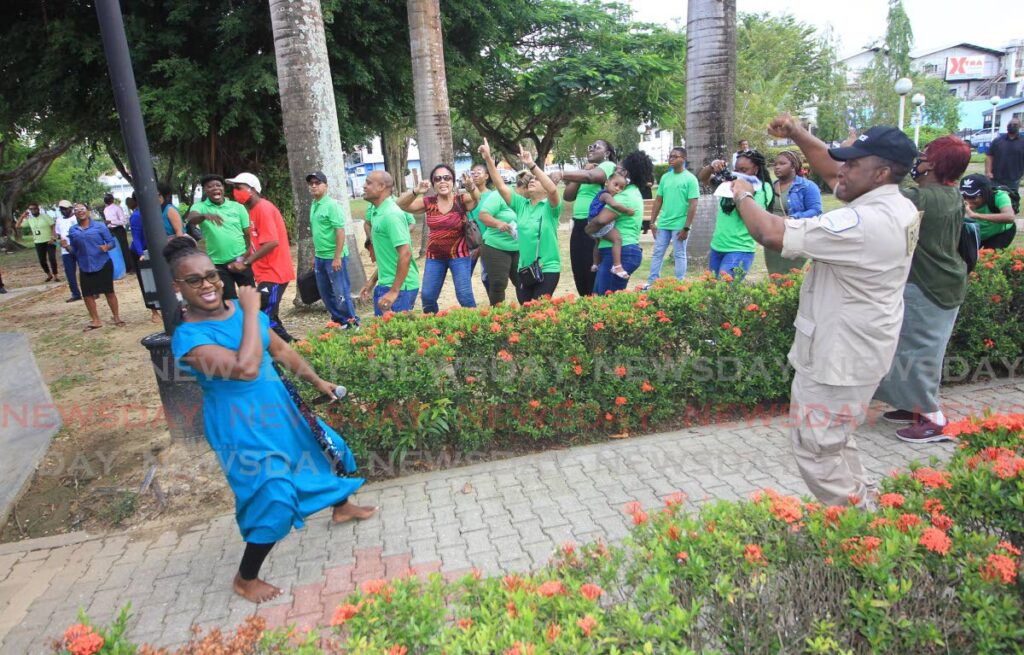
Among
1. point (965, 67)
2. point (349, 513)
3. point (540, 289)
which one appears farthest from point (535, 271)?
point (965, 67)

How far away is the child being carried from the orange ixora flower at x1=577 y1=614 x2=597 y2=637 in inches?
190

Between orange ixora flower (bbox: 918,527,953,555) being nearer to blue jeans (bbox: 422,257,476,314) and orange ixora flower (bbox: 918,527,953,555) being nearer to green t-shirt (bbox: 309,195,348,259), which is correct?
blue jeans (bbox: 422,257,476,314)

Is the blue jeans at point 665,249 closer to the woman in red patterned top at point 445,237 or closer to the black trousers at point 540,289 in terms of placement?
the black trousers at point 540,289

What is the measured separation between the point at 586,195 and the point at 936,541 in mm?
5209

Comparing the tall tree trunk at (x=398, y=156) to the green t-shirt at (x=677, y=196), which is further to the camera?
the tall tree trunk at (x=398, y=156)

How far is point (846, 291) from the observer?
281cm

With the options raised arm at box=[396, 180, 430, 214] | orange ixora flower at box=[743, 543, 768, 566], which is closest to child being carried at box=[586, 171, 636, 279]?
raised arm at box=[396, 180, 430, 214]

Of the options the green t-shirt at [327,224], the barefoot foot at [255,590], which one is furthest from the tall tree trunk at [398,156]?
the barefoot foot at [255,590]

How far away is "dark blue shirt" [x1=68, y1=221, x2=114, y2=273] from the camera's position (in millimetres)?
8633

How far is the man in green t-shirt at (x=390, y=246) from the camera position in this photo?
5.61 meters

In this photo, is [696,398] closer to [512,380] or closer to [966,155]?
[512,380]

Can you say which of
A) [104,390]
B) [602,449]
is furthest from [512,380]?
[104,390]

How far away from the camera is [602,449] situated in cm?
445

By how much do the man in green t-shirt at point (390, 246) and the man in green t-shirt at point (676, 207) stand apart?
10.6 ft
